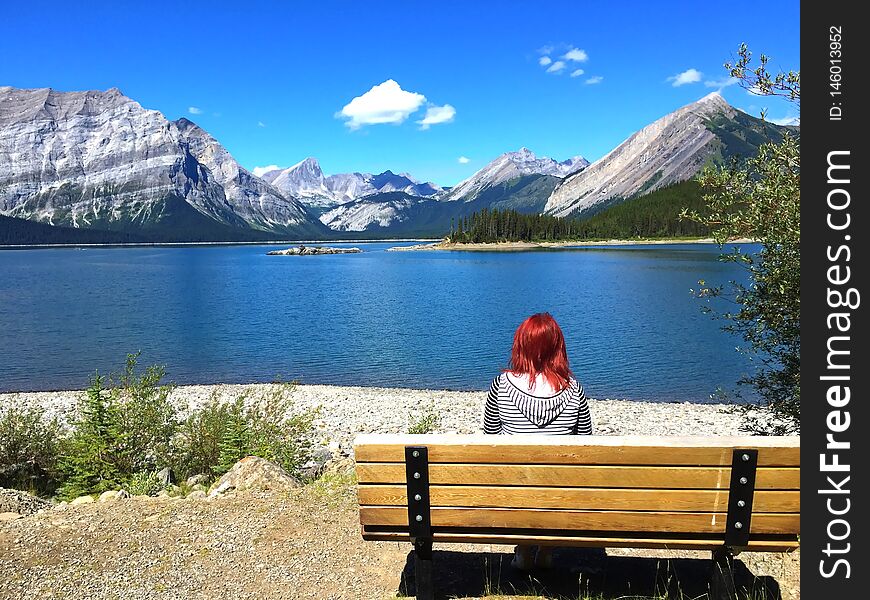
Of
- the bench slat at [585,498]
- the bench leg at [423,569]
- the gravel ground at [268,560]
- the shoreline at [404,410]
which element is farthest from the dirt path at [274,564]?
the shoreline at [404,410]

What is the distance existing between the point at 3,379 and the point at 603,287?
62.8 meters

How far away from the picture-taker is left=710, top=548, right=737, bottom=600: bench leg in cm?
533

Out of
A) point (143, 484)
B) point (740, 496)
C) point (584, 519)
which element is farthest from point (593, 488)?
point (143, 484)

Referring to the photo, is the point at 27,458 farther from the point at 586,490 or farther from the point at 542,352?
the point at 586,490

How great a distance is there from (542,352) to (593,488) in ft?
4.33

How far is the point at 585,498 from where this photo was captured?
4887mm

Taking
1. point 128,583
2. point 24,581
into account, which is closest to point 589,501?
point 128,583

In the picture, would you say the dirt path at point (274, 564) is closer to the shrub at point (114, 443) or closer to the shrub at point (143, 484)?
the shrub at point (143, 484)

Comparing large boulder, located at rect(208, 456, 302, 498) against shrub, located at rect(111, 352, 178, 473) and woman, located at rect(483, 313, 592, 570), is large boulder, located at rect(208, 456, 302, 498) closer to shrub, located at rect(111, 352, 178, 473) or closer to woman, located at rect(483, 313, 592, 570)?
shrub, located at rect(111, 352, 178, 473)

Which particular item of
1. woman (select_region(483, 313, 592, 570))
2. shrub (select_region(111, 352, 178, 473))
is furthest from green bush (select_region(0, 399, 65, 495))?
woman (select_region(483, 313, 592, 570))

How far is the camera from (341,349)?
4106cm

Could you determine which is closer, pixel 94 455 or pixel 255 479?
pixel 255 479

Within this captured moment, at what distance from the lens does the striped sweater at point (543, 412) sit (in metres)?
5.67
